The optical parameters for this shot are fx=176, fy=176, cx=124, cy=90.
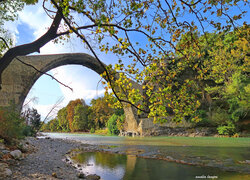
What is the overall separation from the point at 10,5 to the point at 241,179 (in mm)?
12679

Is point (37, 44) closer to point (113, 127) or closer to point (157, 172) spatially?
point (157, 172)

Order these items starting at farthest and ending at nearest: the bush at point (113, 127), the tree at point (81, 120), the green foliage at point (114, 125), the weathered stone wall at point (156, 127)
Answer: the tree at point (81, 120) → the bush at point (113, 127) → the green foliage at point (114, 125) → the weathered stone wall at point (156, 127)

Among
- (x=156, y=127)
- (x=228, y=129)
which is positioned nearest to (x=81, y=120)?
(x=156, y=127)

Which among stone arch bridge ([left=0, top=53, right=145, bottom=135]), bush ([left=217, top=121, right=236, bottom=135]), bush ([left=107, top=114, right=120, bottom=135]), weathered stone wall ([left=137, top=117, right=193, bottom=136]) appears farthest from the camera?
bush ([left=107, top=114, right=120, bottom=135])

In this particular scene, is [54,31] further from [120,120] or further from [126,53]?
[120,120]

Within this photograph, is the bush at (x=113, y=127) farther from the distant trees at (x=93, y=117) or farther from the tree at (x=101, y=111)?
the tree at (x=101, y=111)

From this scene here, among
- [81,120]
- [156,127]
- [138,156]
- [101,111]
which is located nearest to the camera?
[138,156]

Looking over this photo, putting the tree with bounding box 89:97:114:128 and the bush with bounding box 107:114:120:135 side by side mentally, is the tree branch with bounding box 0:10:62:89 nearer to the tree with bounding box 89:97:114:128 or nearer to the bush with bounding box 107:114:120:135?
the bush with bounding box 107:114:120:135

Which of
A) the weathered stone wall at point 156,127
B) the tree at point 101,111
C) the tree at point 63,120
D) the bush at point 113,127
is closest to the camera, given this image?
the weathered stone wall at point 156,127

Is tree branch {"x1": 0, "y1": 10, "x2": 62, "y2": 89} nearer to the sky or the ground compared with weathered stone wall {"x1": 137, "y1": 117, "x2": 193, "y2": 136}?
nearer to the sky

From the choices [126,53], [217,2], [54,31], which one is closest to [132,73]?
[126,53]

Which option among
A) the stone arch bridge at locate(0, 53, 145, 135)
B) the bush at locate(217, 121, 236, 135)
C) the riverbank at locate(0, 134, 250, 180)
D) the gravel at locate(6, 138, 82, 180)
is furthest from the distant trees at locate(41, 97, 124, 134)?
the gravel at locate(6, 138, 82, 180)

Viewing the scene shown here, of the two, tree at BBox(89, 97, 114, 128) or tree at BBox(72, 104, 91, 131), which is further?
tree at BBox(72, 104, 91, 131)

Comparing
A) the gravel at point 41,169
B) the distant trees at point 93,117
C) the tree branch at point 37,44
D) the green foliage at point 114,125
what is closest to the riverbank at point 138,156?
the gravel at point 41,169
